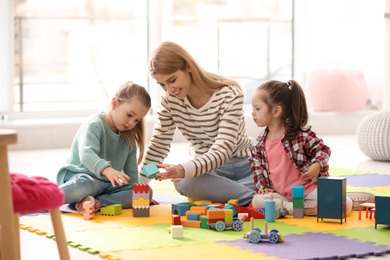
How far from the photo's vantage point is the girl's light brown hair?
2.17 meters

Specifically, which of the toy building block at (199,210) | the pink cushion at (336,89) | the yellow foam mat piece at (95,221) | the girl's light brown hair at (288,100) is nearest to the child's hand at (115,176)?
the yellow foam mat piece at (95,221)

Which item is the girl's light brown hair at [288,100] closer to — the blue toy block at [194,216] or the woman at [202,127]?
the woman at [202,127]

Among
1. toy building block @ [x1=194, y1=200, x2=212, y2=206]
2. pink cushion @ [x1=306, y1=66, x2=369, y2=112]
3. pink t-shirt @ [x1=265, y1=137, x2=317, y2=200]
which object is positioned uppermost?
pink cushion @ [x1=306, y1=66, x2=369, y2=112]

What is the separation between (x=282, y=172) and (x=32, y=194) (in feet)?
3.53

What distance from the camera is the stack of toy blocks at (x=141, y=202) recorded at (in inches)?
81.4

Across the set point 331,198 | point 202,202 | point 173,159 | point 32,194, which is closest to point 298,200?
point 331,198

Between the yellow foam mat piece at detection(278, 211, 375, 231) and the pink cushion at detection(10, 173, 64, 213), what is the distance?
89 centimetres

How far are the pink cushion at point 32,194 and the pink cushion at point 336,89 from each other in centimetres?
358

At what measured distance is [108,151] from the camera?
2242mm

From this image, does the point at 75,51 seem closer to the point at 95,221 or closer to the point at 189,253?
the point at 95,221

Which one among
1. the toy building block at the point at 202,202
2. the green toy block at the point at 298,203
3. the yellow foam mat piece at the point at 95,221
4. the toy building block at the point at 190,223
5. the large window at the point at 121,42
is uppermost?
the large window at the point at 121,42

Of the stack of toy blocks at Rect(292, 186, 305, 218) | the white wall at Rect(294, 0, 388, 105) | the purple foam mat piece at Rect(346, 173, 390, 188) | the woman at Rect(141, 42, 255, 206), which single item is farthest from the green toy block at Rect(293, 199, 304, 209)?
the white wall at Rect(294, 0, 388, 105)

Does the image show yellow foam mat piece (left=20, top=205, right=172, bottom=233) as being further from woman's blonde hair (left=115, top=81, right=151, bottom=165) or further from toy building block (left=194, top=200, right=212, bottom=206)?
woman's blonde hair (left=115, top=81, right=151, bottom=165)

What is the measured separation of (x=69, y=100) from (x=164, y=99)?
2.31 meters
